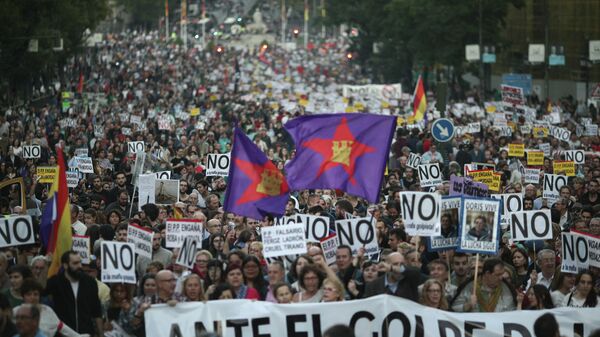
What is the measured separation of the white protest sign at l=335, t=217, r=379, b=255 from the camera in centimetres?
1574

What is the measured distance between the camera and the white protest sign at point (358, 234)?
51.6ft

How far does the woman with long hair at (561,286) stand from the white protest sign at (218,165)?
1029 cm

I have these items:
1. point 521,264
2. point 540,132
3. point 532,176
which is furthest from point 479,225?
point 540,132

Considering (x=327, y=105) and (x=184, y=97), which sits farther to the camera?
(x=184, y=97)

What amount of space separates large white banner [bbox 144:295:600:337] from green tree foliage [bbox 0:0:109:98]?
157 feet

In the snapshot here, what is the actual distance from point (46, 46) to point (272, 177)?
2091 inches

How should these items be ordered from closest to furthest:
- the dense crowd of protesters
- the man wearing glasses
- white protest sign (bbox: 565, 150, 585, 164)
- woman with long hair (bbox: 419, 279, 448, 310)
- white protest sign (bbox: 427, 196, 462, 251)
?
the man wearing glasses < woman with long hair (bbox: 419, 279, 448, 310) < the dense crowd of protesters < white protest sign (bbox: 427, 196, 462, 251) < white protest sign (bbox: 565, 150, 585, 164)

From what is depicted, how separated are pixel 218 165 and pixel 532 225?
890cm

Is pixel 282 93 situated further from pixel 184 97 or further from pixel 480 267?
pixel 480 267

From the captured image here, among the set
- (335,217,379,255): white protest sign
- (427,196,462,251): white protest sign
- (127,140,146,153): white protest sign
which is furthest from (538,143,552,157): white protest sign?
(335,217,379,255): white protest sign

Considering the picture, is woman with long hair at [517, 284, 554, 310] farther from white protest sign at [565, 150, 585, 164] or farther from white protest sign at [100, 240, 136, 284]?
white protest sign at [565, 150, 585, 164]

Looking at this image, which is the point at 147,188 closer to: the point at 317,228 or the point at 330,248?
the point at 317,228

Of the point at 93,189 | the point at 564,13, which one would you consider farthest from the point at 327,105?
the point at 93,189

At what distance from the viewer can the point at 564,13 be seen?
78.1m
